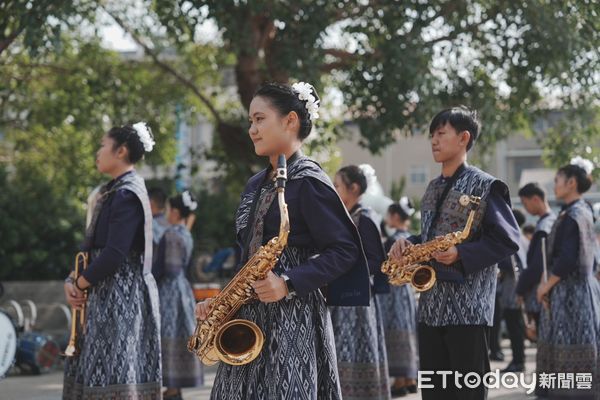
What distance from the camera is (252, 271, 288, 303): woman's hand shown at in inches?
168

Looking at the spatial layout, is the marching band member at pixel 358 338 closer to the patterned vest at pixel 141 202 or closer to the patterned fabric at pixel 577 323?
the patterned fabric at pixel 577 323

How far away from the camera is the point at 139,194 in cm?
658

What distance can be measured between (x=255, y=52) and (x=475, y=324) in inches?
349

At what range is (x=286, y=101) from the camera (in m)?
4.65

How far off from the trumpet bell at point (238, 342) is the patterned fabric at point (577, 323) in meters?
4.93

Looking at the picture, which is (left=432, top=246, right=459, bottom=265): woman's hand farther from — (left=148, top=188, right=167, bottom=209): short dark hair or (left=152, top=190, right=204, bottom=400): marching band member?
(left=148, top=188, right=167, bottom=209): short dark hair

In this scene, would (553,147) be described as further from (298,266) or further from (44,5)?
(298,266)

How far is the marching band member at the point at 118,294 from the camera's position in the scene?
249 inches

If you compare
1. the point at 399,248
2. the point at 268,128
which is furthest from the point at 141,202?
the point at 268,128

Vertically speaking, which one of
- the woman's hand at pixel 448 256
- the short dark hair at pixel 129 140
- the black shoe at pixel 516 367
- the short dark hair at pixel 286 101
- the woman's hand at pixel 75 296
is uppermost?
the short dark hair at pixel 129 140

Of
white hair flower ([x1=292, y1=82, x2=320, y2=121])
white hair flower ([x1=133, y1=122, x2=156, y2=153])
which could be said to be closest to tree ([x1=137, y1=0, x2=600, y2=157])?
white hair flower ([x1=133, y1=122, x2=156, y2=153])

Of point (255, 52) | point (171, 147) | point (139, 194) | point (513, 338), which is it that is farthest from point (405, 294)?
point (171, 147)

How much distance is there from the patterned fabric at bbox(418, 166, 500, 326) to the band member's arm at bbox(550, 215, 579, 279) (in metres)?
2.66

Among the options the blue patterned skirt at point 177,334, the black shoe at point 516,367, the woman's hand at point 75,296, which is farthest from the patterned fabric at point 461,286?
the black shoe at point 516,367
